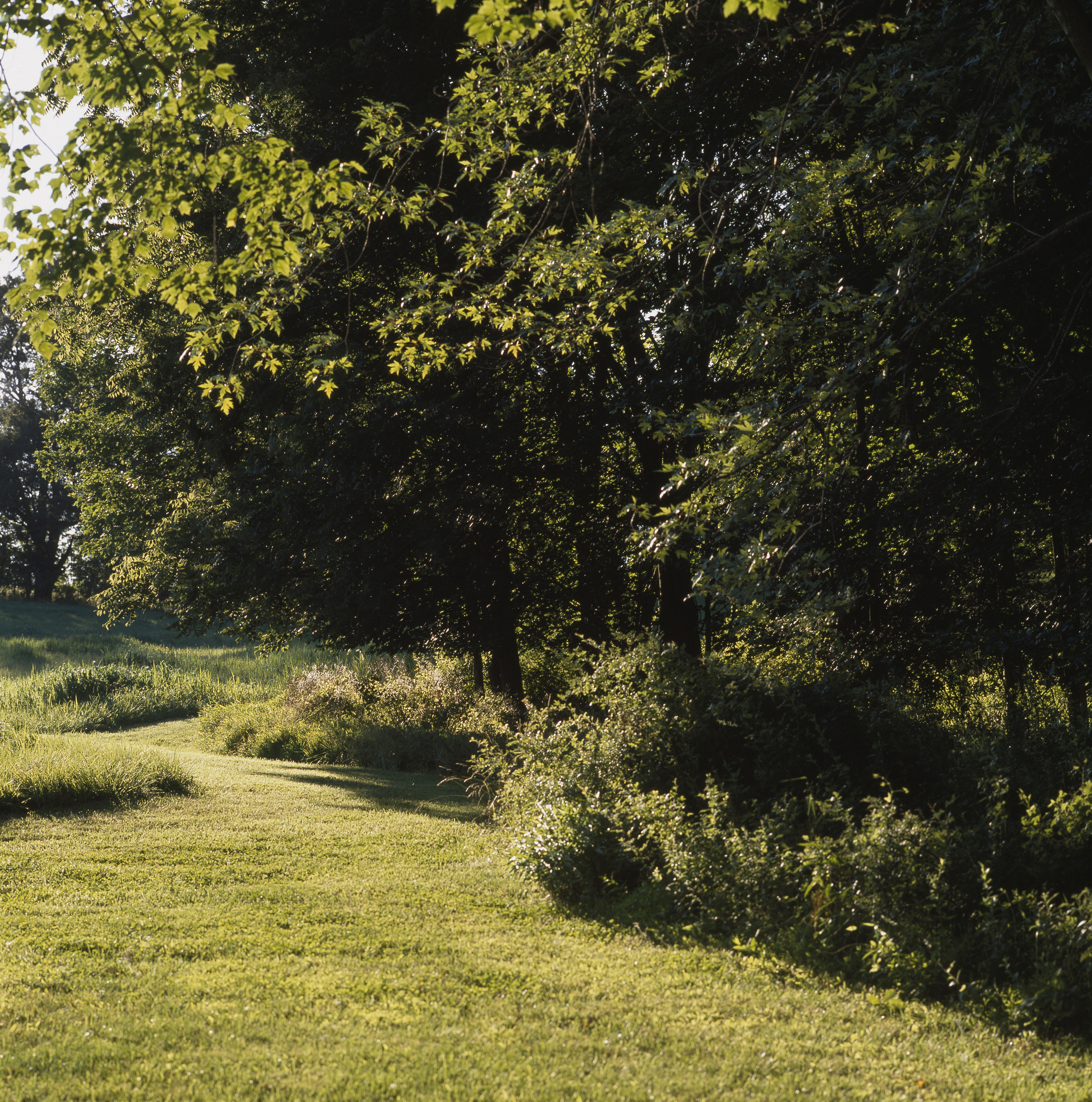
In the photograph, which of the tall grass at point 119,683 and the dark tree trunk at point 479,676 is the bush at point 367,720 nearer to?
the dark tree trunk at point 479,676

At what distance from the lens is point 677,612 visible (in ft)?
43.3

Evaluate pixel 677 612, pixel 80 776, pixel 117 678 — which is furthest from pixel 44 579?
pixel 677 612

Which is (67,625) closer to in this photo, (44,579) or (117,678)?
(44,579)

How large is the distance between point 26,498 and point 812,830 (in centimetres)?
5294

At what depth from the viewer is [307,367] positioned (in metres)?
11.9

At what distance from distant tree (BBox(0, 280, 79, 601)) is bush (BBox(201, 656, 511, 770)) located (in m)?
35.1

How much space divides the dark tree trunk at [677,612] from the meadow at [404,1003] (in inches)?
232

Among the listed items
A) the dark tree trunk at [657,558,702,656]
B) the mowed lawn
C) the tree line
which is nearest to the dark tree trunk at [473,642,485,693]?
the tree line

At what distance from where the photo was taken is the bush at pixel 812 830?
4895 millimetres

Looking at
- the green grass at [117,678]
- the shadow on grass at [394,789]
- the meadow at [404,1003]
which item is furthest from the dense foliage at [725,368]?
the green grass at [117,678]

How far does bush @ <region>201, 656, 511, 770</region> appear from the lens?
1450 cm

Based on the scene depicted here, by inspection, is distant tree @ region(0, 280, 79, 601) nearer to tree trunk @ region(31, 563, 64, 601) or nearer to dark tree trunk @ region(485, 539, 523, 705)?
tree trunk @ region(31, 563, 64, 601)

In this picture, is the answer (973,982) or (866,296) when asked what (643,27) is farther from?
(973,982)

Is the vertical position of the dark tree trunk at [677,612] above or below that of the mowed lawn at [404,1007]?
above
